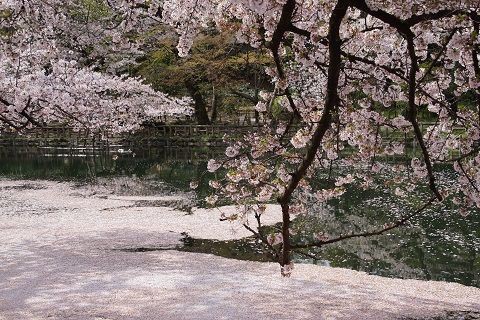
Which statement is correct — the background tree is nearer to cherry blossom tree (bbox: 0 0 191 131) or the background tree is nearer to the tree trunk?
cherry blossom tree (bbox: 0 0 191 131)

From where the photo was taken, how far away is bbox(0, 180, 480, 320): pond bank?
7.09 m

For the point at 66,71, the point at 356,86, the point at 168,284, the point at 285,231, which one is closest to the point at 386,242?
the point at 168,284

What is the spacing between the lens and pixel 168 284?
841 centimetres

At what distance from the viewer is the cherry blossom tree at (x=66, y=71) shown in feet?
18.6

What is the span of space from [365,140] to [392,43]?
3.29 ft

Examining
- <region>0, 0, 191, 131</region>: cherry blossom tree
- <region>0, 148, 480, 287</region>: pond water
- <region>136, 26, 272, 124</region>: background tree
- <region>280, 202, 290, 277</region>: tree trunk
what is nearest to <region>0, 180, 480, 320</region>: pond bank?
<region>0, 148, 480, 287</region>: pond water

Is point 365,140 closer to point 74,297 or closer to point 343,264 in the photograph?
point 74,297

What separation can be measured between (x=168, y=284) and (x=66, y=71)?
5.04 metres

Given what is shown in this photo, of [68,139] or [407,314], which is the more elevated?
[68,139]

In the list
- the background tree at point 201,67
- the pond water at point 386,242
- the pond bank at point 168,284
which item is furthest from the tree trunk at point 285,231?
the background tree at point 201,67

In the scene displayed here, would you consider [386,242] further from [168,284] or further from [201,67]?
[201,67]

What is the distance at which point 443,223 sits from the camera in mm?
12695

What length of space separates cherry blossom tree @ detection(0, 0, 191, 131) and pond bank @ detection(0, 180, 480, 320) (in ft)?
8.07

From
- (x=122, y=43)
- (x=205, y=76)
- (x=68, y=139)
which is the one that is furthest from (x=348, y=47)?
(x=68, y=139)
